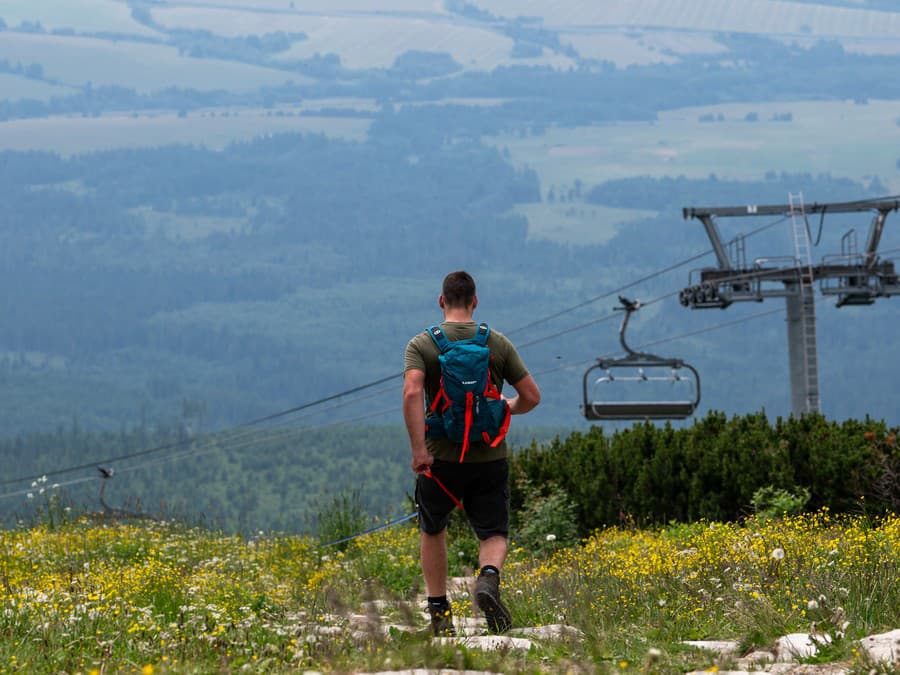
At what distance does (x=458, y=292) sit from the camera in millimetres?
8742

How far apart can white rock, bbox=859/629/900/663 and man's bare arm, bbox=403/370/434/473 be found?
2827 millimetres

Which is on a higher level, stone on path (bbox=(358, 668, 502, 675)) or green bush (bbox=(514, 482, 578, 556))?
stone on path (bbox=(358, 668, 502, 675))

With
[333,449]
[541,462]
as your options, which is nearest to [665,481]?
[541,462]

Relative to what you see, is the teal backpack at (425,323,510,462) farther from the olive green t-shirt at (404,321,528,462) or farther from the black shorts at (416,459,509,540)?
the black shorts at (416,459,509,540)

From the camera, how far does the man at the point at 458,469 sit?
28.1 ft

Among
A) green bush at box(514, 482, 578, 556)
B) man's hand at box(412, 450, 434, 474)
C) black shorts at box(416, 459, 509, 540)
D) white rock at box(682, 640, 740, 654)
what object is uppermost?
man's hand at box(412, 450, 434, 474)

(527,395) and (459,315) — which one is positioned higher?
(459,315)

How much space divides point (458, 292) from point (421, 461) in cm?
109

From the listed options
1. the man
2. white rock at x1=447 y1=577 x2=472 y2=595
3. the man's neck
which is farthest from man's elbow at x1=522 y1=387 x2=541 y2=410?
white rock at x1=447 y1=577 x2=472 y2=595

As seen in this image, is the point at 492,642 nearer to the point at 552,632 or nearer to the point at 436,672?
the point at 552,632

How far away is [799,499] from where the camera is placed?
1454cm

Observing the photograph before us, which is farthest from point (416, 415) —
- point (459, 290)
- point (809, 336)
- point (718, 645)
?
point (809, 336)

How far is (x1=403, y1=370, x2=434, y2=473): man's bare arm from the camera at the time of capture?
27.8ft

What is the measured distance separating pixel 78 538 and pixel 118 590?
5.74 meters
